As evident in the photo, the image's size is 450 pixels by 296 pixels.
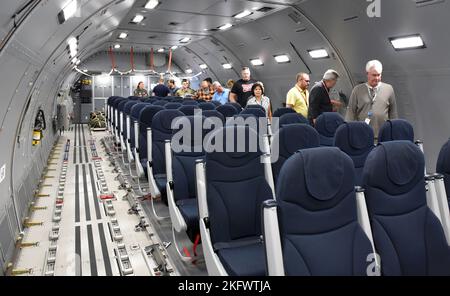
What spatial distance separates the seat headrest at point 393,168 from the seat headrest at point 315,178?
0.99ft

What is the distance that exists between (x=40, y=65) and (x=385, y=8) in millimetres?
5706

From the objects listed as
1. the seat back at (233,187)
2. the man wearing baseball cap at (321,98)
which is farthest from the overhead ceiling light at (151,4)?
the seat back at (233,187)

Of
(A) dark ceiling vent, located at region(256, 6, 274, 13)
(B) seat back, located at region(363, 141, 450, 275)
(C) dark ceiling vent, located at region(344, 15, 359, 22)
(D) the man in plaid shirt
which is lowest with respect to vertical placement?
(B) seat back, located at region(363, 141, 450, 275)

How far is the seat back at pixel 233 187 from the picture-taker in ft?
9.21

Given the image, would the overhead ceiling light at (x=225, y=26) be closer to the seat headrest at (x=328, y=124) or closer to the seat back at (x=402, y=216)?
the seat headrest at (x=328, y=124)

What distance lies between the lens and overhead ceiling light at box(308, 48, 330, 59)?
8.56 metres

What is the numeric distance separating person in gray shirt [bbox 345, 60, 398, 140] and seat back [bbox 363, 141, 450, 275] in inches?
111


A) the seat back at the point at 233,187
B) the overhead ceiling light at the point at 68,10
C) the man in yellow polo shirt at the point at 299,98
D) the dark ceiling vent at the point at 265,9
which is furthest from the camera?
the dark ceiling vent at the point at 265,9

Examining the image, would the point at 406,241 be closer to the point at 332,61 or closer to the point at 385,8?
the point at 385,8

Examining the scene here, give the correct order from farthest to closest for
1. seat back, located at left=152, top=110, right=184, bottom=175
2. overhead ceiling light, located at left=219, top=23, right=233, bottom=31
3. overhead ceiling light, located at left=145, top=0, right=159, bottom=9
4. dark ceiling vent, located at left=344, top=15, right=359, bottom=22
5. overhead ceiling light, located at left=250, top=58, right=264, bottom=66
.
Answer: overhead ceiling light, located at left=250, top=58, right=264, bottom=66 < overhead ceiling light, located at left=219, top=23, right=233, bottom=31 < overhead ceiling light, located at left=145, top=0, right=159, bottom=9 < dark ceiling vent, located at left=344, top=15, right=359, bottom=22 < seat back, located at left=152, top=110, right=184, bottom=175

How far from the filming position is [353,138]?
150 inches

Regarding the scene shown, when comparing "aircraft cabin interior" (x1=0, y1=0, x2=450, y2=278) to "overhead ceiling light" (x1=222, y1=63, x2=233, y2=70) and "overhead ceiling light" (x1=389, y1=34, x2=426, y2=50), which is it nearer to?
"overhead ceiling light" (x1=389, y1=34, x2=426, y2=50)

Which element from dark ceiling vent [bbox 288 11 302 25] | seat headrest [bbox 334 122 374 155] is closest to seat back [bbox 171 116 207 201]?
seat headrest [bbox 334 122 374 155]

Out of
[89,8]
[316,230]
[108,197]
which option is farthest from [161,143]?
[316,230]
